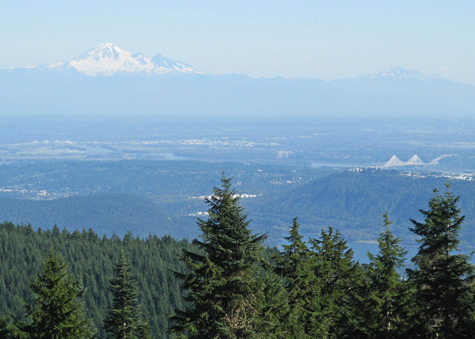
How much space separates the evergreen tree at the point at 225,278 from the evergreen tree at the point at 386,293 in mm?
4331

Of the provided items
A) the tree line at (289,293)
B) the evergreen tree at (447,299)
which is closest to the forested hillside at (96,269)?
the tree line at (289,293)

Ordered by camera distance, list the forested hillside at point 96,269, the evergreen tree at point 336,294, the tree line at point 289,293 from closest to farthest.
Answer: the tree line at point 289,293, the evergreen tree at point 336,294, the forested hillside at point 96,269

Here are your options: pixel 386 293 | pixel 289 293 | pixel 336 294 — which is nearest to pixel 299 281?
pixel 289 293

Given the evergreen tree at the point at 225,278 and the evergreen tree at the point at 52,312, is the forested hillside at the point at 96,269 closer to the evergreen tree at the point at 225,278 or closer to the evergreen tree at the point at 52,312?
the evergreen tree at the point at 52,312

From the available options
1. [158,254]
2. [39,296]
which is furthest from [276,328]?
[158,254]

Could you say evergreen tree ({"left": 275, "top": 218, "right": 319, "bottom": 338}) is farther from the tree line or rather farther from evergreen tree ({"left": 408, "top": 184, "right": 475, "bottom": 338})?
evergreen tree ({"left": 408, "top": 184, "right": 475, "bottom": 338})

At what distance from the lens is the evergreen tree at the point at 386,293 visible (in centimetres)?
2220

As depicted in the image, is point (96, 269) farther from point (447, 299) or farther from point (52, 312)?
point (447, 299)

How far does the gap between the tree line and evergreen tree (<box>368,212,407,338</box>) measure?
3 centimetres

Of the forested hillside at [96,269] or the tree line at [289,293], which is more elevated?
the tree line at [289,293]

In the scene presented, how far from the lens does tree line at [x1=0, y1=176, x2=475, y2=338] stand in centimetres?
1964

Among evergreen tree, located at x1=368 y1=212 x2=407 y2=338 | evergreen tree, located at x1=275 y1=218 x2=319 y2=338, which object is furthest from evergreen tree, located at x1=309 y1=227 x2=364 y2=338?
evergreen tree, located at x1=368 y1=212 x2=407 y2=338

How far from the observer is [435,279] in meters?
20.4

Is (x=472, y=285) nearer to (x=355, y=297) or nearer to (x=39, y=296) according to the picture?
(x=355, y=297)
